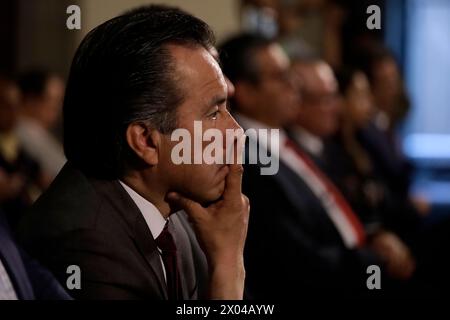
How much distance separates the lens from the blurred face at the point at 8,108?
3.75 meters

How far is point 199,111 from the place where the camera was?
119 cm

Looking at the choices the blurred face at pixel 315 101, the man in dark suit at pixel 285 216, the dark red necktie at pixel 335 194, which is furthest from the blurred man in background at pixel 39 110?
the man in dark suit at pixel 285 216

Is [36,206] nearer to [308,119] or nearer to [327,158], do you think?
[308,119]

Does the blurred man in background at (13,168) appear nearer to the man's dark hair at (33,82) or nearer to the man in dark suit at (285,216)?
the man's dark hair at (33,82)

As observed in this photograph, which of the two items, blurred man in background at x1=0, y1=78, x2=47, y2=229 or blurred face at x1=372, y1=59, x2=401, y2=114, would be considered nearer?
blurred man in background at x1=0, y1=78, x2=47, y2=229

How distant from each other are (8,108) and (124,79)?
106 inches

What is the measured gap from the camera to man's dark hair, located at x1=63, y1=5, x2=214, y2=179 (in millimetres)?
1164

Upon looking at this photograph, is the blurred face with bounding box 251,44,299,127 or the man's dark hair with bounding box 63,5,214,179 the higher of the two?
the man's dark hair with bounding box 63,5,214,179

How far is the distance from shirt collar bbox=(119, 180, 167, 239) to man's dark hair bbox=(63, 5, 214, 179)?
0.17 feet

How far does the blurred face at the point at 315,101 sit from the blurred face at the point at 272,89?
729 mm

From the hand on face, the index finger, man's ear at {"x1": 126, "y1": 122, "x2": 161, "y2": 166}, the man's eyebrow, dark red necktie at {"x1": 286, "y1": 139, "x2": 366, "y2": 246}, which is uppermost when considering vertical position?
the man's eyebrow

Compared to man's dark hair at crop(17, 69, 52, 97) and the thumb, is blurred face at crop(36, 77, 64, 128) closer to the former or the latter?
man's dark hair at crop(17, 69, 52, 97)

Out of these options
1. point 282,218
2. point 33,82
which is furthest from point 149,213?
point 33,82

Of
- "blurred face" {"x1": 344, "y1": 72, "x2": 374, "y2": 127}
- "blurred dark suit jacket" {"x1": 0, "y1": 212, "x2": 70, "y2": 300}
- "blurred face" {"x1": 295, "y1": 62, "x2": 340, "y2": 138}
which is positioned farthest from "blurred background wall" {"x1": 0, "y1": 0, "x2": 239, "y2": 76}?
"blurred dark suit jacket" {"x1": 0, "y1": 212, "x2": 70, "y2": 300}
